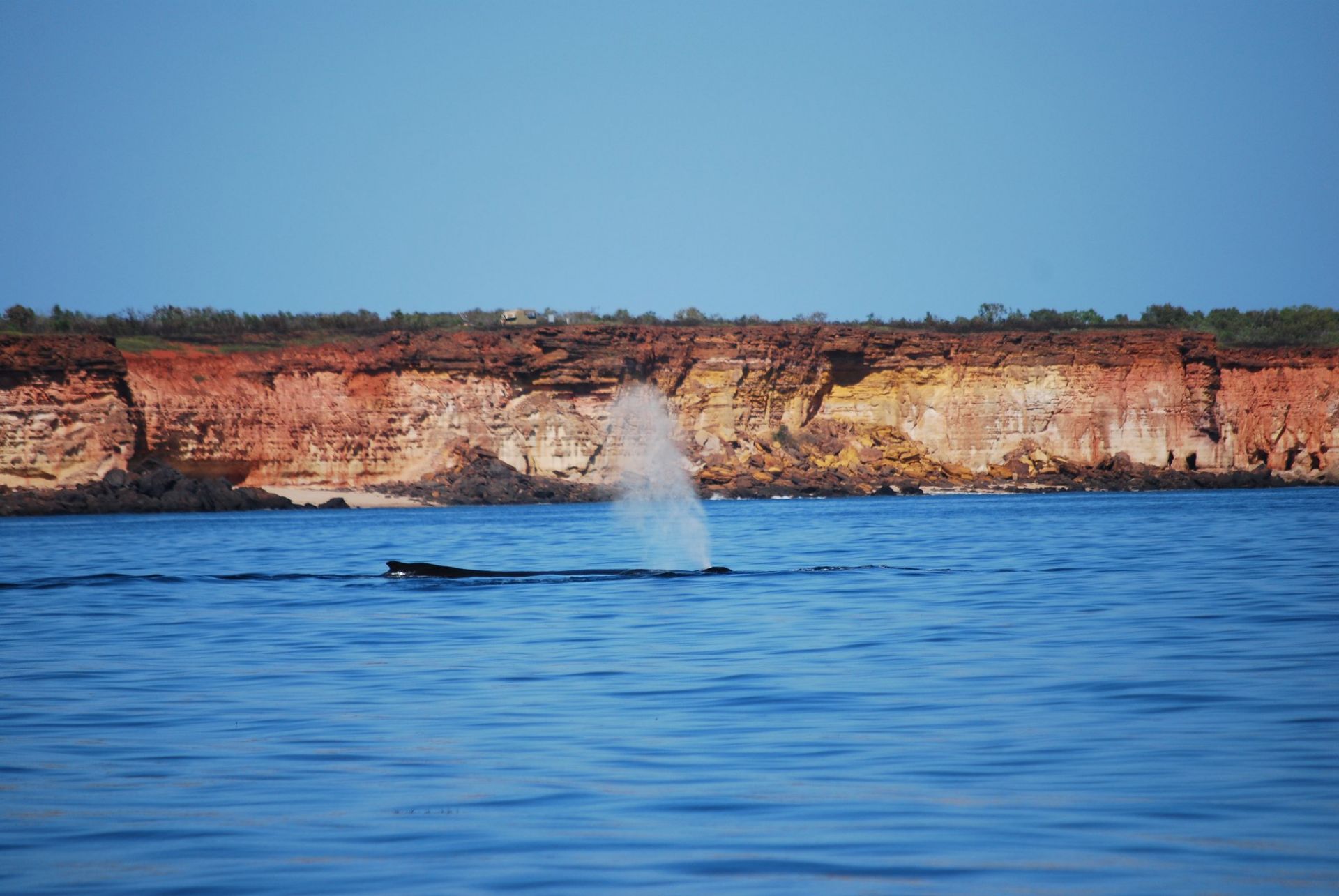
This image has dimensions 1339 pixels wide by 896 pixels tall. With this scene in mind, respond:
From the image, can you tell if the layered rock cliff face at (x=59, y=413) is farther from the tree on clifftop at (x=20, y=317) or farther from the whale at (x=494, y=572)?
the whale at (x=494, y=572)

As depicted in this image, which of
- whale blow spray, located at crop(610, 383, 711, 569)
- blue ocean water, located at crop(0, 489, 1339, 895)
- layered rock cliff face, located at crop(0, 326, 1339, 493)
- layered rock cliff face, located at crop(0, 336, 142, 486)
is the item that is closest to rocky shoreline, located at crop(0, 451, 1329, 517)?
layered rock cliff face, located at crop(0, 326, 1339, 493)

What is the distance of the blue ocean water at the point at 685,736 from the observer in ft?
20.0

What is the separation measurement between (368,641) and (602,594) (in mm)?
5282

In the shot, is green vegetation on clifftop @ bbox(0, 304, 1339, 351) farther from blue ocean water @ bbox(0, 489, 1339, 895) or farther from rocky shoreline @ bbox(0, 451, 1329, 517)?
blue ocean water @ bbox(0, 489, 1339, 895)

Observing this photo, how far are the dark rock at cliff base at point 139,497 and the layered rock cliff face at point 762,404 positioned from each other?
3750 mm

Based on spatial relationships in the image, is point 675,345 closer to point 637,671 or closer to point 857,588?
point 857,588

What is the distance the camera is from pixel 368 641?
14.6 meters

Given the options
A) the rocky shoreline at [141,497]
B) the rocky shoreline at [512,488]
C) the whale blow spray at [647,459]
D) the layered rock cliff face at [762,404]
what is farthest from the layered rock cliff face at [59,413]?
the whale blow spray at [647,459]

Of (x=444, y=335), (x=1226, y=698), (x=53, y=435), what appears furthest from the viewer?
(x=444, y=335)

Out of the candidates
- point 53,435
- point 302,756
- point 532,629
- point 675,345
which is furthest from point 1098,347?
point 302,756

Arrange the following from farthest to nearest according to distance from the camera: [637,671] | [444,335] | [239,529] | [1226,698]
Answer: [444,335] → [239,529] → [637,671] → [1226,698]

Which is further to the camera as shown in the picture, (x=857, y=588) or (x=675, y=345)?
(x=675, y=345)

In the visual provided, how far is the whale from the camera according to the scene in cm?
2217

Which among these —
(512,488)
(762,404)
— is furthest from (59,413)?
(762,404)
